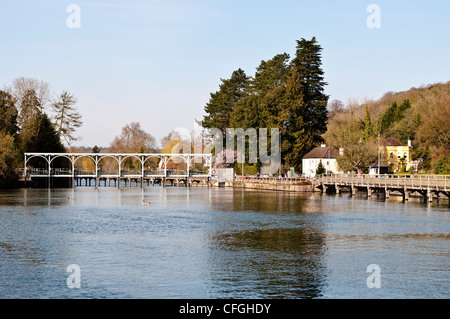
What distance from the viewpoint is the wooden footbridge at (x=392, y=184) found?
185ft

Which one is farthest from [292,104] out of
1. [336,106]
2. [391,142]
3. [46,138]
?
[336,106]

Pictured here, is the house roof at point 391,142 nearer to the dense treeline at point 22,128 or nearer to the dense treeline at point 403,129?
the dense treeline at point 403,129

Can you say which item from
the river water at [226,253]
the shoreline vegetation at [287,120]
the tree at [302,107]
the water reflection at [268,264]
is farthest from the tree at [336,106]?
the water reflection at [268,264]

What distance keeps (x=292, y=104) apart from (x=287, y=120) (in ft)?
8.29

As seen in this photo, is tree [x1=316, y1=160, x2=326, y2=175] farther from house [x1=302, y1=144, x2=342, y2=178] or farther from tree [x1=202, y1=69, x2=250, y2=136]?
tree [x1=202, y1=69, x2=250, y2=136]

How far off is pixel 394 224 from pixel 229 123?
7366cm

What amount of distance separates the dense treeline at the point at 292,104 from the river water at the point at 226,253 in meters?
40.4

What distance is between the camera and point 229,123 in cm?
11338

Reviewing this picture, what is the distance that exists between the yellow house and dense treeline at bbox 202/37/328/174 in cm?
1588

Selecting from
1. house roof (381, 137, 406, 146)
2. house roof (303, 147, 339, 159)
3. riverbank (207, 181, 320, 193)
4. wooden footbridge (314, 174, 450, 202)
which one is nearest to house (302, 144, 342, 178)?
house roof (303, 147, 339, 159)

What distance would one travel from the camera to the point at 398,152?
106m
